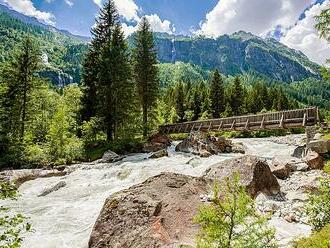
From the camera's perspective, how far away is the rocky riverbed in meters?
12.1

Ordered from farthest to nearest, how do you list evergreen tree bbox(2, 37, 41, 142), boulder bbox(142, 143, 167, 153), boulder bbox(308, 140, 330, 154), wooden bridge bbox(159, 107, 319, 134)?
1. evergreen tree bbox(2, 37, 41, 142)
2. boulder bbox(142, 143, 167, 153)
3. wooden bridge bbox(159, 107, 319, 134)
4. boulder bbox(308, 140, 330, 154)

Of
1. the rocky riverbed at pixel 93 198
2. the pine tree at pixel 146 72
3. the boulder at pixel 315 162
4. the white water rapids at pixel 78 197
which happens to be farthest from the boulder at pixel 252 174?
the pine tree at pixel 146 72

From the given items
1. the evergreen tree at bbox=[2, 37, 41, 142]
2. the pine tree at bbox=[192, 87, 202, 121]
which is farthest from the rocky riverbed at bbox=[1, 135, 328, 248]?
the pine tree at bbox=[192, 87, 202, 121]

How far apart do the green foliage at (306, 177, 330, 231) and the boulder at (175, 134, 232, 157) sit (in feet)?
59.5

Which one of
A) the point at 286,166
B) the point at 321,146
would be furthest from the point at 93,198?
the point at 321,146

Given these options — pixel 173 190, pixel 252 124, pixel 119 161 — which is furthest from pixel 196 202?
pixel 252 124

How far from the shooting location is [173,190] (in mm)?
11781

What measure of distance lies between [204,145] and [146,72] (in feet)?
62.8

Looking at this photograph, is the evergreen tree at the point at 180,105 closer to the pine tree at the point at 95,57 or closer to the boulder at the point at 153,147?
the pine tree at the point at 95,57

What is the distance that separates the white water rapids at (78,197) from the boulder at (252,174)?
15.2 feet

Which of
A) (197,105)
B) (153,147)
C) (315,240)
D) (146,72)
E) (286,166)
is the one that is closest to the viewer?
(315,240)

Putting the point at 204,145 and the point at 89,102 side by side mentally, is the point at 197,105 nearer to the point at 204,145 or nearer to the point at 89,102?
the point at 89,102

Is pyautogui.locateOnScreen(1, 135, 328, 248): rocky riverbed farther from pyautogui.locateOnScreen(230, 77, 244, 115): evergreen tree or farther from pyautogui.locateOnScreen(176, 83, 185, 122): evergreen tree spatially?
pyautogui.locateOnScreen(176, 83, 185, 122): evergreen tree

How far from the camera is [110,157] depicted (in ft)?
98.1
